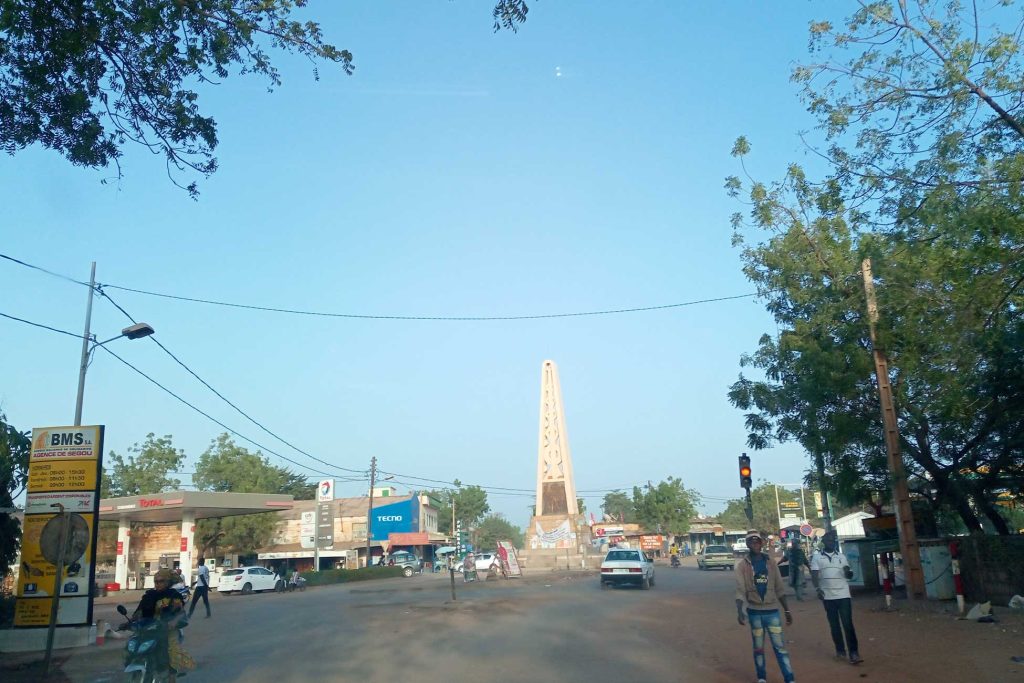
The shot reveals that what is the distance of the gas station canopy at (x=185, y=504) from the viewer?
131ft

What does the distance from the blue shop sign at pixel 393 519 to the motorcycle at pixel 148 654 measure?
6802 cm

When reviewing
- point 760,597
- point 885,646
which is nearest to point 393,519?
point 885,646

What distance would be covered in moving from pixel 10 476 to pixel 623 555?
70.3ft

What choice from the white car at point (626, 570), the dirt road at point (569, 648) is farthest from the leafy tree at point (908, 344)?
the white car at point (626, 570)

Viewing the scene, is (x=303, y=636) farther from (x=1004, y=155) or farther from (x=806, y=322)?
(x=1004, y=155)

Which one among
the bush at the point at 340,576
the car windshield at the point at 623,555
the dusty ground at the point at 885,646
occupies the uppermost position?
the car windshield at the point at 623,555

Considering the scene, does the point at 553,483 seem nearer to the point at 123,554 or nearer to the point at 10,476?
the point at 123,554

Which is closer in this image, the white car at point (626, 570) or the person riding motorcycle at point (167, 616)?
the person riding motorcycle at point (167, 616)

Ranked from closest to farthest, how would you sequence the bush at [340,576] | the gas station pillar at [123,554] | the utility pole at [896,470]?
the utility pole at [896,470], the gas station pillar at [123,554], the bush at [340,576]

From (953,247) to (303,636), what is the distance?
14.3 m

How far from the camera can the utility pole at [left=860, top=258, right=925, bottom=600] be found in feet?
56.3

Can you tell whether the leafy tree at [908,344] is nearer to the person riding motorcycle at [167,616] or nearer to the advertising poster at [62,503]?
the person riding motorcycle at [167,616]

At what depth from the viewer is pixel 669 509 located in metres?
90.9

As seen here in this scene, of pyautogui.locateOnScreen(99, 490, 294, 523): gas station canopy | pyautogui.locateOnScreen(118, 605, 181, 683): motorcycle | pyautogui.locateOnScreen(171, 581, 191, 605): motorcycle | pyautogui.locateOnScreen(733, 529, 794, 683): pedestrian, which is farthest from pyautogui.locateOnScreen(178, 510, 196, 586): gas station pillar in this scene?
pyautogui.locateOnScreen(733, 529, 794, 683): pedestrian
